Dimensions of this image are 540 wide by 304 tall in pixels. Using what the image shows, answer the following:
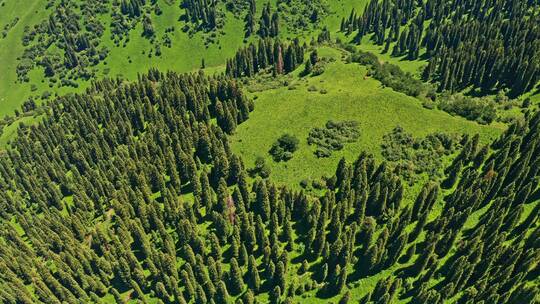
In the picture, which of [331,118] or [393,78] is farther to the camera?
[393,78]

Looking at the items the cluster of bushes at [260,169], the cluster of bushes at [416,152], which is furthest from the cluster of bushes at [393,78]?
the cluster of bushes at [260,169]

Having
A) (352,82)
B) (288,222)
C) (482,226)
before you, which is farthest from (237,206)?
(352,82)

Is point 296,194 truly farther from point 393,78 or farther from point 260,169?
point 393,78

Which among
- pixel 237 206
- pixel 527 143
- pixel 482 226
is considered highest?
pixel 527 143

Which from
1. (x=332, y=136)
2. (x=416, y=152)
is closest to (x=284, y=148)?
(x=332, y=136)

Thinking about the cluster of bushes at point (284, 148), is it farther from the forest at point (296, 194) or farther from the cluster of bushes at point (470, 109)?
the cluster of bushes at point (470, 109)

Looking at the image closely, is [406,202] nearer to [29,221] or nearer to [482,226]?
[482,226]
